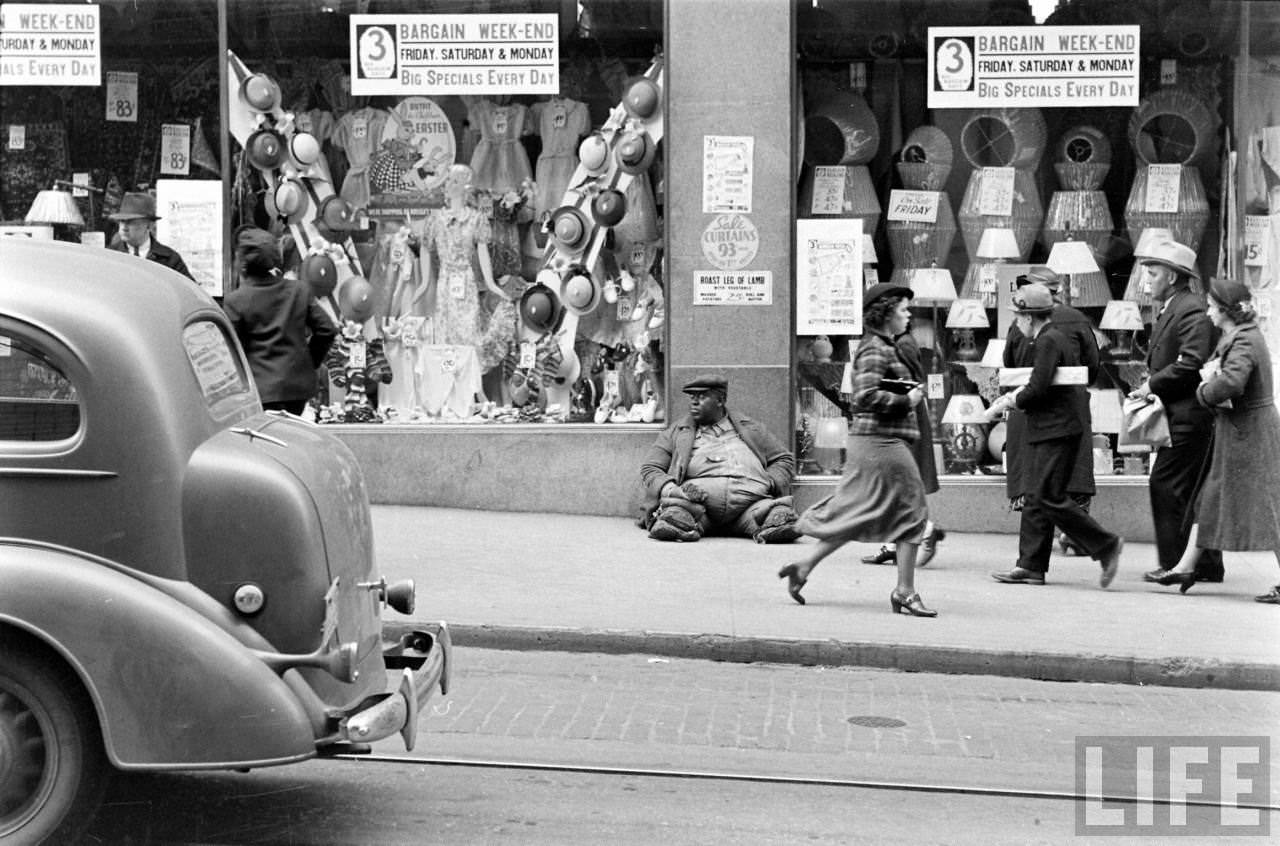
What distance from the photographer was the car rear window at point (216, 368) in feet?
16.4

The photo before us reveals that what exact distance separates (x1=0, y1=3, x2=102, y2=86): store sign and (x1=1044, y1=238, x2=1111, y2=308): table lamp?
7276 mm

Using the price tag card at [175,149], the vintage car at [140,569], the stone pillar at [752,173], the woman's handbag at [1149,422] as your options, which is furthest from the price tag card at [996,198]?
the vintage car at [140,569]

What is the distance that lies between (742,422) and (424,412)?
249cm

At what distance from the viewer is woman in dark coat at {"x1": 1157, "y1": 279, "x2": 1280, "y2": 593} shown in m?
9.10

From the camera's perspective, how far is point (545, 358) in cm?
1197

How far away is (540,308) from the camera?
11.9 meters

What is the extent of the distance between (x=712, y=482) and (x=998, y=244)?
2.99 meters

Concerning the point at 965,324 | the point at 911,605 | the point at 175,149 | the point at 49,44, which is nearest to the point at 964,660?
the point at 911,605

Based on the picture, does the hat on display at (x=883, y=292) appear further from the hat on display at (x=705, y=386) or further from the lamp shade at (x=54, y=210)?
the lamp shade at (x=54, y=210)

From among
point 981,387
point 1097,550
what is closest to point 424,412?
point 981,387

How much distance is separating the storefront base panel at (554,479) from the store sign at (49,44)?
3351 millimetres

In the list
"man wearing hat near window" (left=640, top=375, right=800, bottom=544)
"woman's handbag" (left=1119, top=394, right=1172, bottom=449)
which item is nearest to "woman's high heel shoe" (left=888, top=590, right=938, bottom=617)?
"man wearing hat near window" (left=640, top=375, right=800, bottom=544)

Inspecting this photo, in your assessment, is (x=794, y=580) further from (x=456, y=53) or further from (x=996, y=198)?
(x=456, y=53)

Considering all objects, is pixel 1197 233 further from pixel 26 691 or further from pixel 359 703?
pixel 26 691
